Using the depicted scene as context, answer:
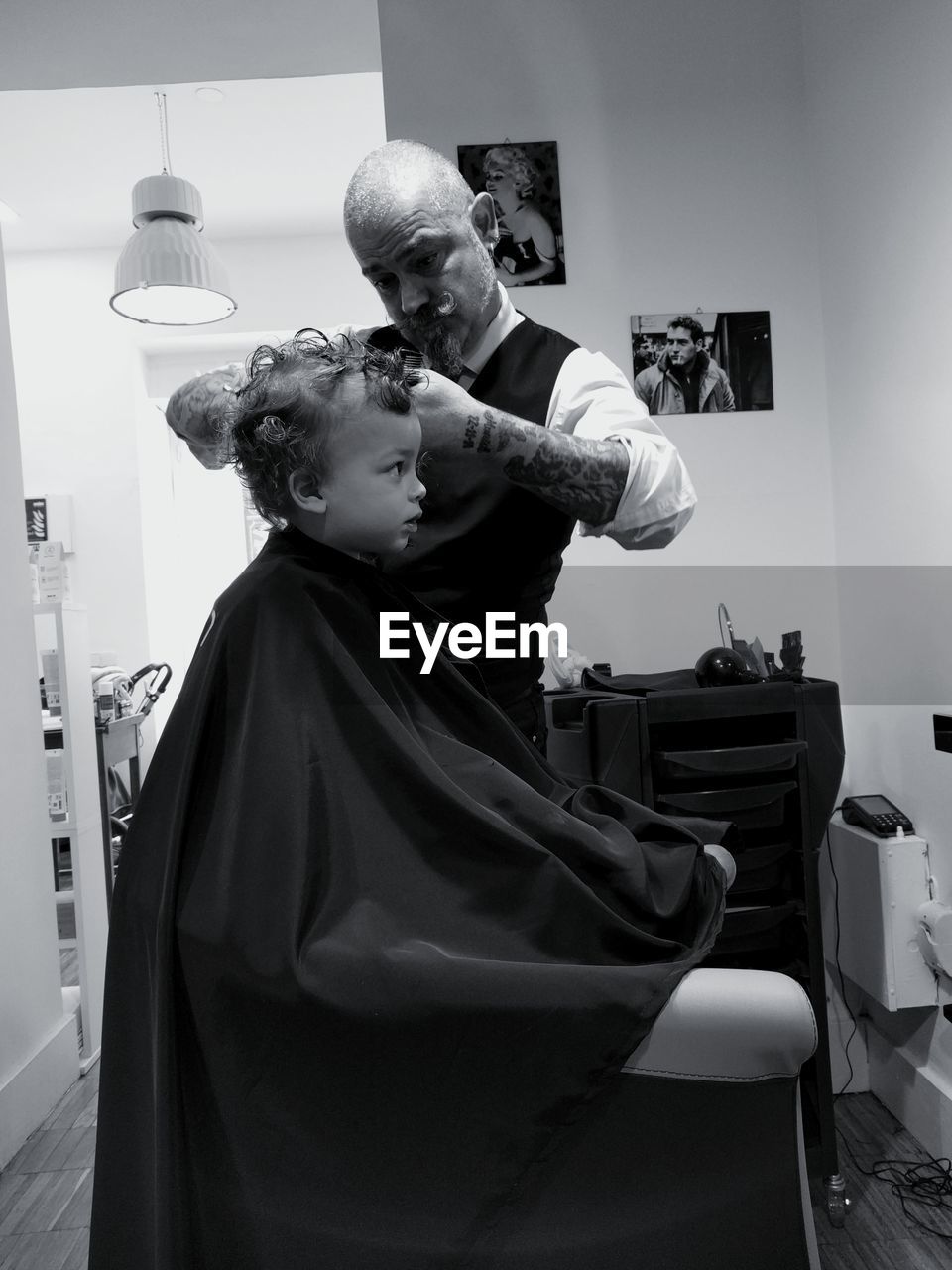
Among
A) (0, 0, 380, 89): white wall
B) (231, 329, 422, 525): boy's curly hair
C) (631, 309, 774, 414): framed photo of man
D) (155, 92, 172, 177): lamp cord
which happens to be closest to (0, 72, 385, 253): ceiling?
(155, 92, 172, 177): lamp cord

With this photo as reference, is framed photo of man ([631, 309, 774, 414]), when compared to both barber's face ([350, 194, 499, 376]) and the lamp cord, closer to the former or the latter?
barber's face ([350, 194, 499, 376])

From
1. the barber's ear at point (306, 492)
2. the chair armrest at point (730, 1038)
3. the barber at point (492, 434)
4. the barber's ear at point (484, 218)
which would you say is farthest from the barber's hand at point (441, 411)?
the chair armrest at point (730, 1038)

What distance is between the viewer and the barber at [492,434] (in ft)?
4.11

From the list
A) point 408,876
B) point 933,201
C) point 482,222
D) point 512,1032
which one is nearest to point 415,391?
point 482,222

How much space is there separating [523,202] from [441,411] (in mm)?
1260

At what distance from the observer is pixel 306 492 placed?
45.3 inches

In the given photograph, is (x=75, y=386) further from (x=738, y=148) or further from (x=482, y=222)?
(x=482, y=222)

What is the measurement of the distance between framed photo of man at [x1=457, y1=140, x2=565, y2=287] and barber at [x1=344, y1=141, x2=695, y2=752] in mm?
735

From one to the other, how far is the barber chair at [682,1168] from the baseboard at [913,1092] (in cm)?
136

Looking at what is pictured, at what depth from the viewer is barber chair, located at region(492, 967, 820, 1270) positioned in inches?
34.3

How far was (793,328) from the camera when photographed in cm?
227

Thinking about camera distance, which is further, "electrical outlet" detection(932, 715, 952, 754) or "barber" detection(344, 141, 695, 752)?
"electrical outlet" detection(932, 715, 952, 754)

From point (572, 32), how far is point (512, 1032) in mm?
2170

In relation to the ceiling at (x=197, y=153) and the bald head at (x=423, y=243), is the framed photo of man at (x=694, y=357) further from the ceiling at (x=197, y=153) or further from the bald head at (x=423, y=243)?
the ceiling at (x=197, y=153)
